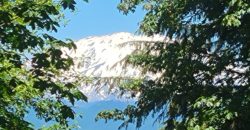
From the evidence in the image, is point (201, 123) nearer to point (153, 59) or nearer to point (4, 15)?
point (153, 59)

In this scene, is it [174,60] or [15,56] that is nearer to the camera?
[15,56]

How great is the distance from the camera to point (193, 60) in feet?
44.7

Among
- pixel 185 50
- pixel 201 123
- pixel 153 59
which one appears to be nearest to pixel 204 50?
pixel 185 50

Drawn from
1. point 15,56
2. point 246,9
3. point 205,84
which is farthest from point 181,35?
point 15,56

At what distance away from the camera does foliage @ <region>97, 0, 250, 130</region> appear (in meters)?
13.1

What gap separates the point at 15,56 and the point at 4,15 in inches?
29.4

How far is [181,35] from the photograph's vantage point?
48.1 feet

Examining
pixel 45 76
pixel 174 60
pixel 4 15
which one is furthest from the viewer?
pixel 174 60

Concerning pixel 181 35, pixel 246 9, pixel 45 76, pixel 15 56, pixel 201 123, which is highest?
pixel 181 35

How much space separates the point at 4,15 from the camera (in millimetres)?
5426

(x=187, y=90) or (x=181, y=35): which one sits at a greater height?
(x=181, y=35)

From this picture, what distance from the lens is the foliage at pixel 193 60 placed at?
1312 centimetres

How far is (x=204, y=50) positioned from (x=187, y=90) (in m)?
1.47

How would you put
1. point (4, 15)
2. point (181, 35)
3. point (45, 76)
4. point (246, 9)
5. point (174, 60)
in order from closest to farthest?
point (4, 15) < point (45, 76) < point (246, 9) < point (174, 60) < point (181, 35)
